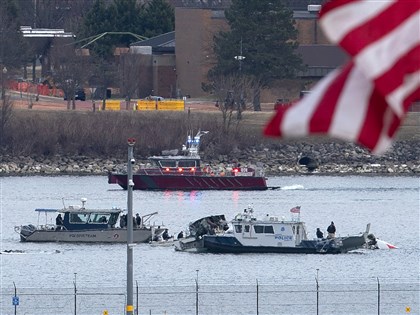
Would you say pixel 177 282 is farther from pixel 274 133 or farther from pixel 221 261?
pixel 274 133

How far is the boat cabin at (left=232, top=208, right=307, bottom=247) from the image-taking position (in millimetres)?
62250

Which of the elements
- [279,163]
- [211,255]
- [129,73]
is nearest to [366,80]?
[211,255]

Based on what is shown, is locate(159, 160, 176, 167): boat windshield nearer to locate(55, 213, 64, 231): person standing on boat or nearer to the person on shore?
locate(55, 213, 64, 231): person standing on boat

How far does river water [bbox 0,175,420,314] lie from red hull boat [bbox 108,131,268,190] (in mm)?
710

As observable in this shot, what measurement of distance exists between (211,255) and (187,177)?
33865mm

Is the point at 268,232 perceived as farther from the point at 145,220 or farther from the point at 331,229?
the point at 145,220

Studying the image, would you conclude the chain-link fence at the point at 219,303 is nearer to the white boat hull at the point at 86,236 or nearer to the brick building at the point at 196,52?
the white boat hull at the point at 86,236

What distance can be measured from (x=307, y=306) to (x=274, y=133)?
3392 centimetres

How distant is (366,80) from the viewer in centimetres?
720

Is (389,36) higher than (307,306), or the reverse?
(389,36)

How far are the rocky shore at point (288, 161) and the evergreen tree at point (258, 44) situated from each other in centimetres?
546

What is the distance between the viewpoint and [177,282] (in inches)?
2125

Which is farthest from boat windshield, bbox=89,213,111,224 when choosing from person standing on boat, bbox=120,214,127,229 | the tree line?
the tree line

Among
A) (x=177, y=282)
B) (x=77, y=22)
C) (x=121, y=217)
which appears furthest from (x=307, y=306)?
(x=77, y=22)
